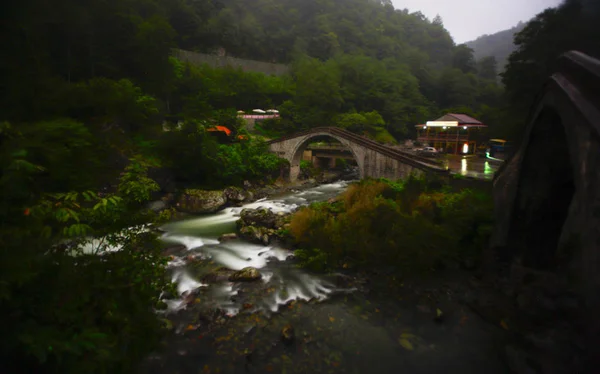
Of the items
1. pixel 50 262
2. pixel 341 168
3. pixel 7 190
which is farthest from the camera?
pixel 341 168

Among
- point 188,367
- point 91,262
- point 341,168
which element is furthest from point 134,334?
point 341,168

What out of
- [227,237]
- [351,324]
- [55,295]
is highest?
[55,295]

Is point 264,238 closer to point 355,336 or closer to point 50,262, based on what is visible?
point 355,336

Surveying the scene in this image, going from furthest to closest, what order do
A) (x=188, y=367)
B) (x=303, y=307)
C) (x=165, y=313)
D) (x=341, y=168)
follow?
1. (x=341, y=168)
2. (x=303, y=307)
3. (x=165, y=313)
4. (x=188, y=367)

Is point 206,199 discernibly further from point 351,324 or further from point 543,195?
point 543,195

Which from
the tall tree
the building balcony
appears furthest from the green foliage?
the tall tree

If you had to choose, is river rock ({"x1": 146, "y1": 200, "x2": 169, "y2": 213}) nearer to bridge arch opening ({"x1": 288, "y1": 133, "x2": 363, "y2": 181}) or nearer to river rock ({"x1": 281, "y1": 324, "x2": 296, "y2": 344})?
river rock ({"x1": 281, "y1": 324, "x2": 296, "y2": 344})

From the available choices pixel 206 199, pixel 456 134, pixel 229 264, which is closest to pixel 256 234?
pixel 229 264

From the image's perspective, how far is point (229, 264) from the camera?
12.0m

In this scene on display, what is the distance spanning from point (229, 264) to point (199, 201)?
8.41 meters

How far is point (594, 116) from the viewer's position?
14.8 ft

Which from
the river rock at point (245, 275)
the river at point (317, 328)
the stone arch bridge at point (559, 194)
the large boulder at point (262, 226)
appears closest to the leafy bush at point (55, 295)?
the river at point (317, 328)

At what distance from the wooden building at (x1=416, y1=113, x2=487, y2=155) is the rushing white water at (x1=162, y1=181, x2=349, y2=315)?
876 inches

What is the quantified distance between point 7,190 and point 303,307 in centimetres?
765
